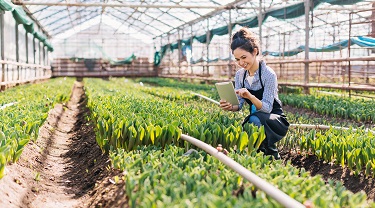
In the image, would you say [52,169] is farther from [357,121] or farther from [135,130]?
[357,121]

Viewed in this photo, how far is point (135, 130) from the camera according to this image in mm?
3479

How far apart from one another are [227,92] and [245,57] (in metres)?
0.36

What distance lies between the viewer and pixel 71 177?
13.5 feet

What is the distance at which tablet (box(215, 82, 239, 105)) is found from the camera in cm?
391

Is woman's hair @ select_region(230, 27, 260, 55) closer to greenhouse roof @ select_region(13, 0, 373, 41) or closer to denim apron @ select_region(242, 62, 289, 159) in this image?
denim apron @ select_region(242, 62, 289, 159)

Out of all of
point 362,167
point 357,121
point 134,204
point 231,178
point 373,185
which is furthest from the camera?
point 357,121

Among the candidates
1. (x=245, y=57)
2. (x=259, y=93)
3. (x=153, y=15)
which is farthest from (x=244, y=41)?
(x=153, y=15)

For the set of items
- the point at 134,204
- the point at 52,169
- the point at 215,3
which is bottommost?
the point at 52,169

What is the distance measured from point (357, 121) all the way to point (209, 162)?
13.2 feet

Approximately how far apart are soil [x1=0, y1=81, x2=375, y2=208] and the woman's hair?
1051mm

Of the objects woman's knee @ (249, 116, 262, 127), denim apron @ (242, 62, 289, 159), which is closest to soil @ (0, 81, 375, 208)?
denim apron @ (242, 62, 289, 159)

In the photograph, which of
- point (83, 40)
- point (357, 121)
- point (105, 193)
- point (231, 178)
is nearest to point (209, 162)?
point (231, 178)

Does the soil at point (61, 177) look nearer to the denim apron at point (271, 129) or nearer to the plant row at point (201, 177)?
the plant row at point (201, 177)

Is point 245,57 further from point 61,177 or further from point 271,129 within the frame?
point 61,177
